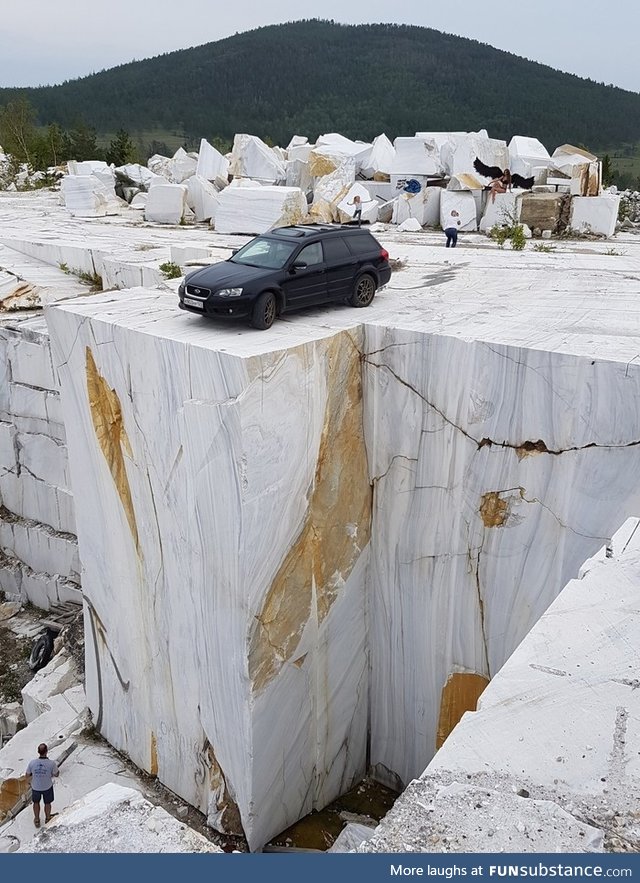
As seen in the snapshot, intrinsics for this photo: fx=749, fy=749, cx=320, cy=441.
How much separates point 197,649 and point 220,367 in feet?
9.08

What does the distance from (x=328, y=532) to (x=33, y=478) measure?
6.83 meters

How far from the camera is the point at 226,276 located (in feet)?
22.8

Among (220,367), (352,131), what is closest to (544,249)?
(220,367)

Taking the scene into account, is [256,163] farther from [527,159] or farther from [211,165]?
[527,159]

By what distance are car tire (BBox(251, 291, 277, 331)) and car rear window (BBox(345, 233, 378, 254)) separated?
1.33m

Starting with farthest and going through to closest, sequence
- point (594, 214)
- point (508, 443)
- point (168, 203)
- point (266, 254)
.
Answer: point (168, 203), point (594, 214), point (266, 254), point (508, 443)

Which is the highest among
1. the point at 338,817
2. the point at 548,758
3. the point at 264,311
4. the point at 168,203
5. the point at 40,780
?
the point at 168,203

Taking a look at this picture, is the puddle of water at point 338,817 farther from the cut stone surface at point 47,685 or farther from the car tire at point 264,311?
the car tire at point 264,311

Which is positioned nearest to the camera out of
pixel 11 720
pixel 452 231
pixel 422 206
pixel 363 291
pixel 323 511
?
pixel 323 511

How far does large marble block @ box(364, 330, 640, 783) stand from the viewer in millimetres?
6203

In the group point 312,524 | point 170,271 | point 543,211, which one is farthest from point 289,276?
point 543,211

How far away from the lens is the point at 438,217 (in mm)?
17500

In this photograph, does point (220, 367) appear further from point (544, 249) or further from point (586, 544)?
point (544, 249)

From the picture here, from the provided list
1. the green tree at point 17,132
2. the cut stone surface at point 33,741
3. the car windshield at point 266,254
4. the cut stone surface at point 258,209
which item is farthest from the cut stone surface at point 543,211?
the green tree at point 17,132
